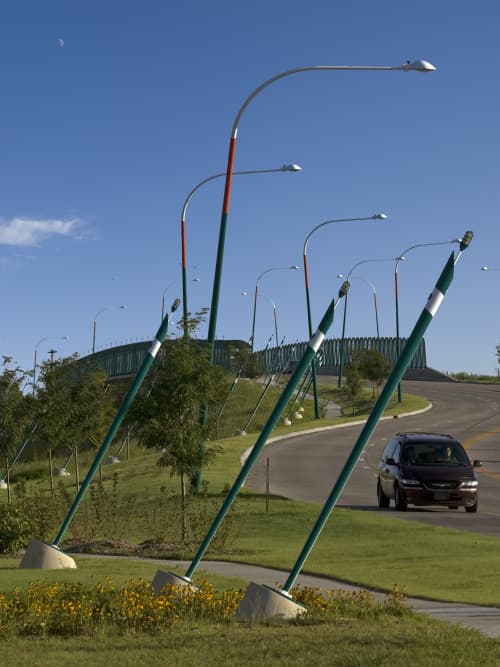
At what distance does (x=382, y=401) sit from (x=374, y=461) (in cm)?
3634

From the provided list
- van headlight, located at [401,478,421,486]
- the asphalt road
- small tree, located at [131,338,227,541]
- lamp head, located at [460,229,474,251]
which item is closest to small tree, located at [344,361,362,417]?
the asphalt road

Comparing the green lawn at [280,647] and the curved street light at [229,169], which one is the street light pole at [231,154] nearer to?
the curved street light at [229,169]

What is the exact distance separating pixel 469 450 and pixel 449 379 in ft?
237

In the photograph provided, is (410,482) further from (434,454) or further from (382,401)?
(382,401)

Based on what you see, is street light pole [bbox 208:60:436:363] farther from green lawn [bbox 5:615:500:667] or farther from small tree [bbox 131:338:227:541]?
green lawn [bbox 5:615:500:667]

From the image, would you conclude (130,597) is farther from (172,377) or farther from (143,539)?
(143,539)

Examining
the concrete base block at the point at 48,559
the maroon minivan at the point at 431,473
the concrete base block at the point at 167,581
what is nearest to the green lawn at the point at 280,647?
the concrete base block at the point at 167,581

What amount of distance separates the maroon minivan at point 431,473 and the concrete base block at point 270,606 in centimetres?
1819

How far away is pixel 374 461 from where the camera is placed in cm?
4788

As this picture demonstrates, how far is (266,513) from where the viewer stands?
98.3 ft

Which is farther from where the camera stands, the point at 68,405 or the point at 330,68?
the point at 68,405

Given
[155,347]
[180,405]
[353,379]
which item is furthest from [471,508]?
[353,379]

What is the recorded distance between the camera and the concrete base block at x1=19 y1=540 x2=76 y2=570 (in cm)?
1861

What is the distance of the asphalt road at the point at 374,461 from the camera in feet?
99.7
